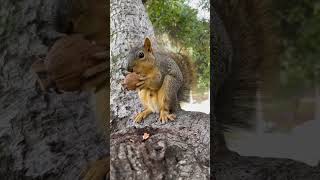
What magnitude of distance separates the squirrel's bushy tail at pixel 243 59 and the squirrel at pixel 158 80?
0.54 feet

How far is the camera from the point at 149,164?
2025mm

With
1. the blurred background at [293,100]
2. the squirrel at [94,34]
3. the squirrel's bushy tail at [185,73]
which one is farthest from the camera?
the squirrel at [94,34]

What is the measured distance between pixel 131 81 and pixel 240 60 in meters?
0.44

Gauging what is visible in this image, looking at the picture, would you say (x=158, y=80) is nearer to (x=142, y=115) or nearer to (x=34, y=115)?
(x=142, y=115)

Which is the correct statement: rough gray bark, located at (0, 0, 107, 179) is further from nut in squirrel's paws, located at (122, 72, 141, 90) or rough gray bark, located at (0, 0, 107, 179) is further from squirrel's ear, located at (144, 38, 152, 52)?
squirrel's ear, located at (144, 38, 152, 52)

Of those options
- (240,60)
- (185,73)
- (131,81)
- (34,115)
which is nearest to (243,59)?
(240,60)

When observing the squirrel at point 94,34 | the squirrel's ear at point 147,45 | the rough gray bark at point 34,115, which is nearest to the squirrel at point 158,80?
the squirrel's ear at point 147,45

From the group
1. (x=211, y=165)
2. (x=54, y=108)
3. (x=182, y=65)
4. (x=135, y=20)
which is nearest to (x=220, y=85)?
(x=182, y=65)

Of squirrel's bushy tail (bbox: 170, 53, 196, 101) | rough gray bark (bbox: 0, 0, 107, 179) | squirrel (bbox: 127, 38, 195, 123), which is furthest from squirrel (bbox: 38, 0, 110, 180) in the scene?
squirrel's bushy tail (bbox: 170, 53, 196, 101)

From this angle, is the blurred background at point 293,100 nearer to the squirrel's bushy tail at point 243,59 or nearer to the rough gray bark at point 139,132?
the squirrel's bushy tail at point 243,59

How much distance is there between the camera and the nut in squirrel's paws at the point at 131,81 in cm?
206

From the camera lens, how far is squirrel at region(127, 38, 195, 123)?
2.01 m

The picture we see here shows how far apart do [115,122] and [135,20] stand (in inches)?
16.3

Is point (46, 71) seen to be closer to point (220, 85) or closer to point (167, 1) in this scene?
point (167, 1)
